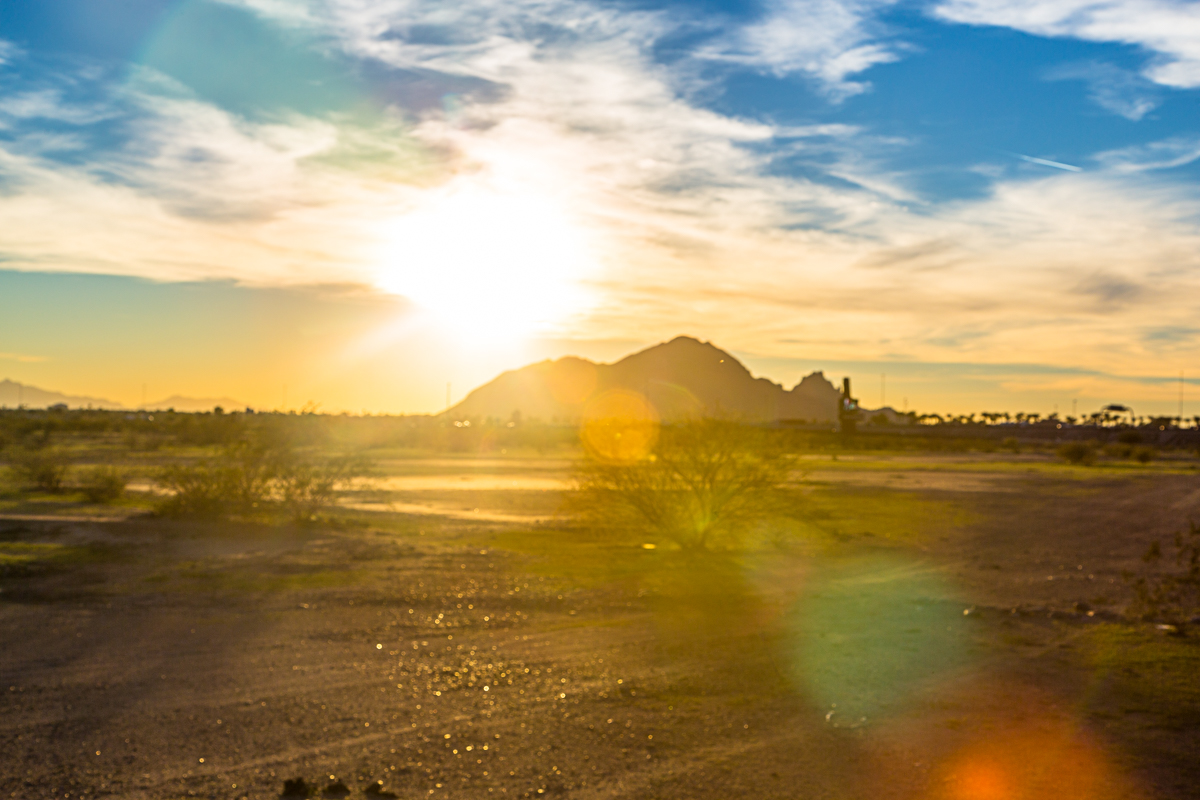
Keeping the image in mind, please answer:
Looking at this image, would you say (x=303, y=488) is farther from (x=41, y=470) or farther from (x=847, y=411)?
(x=847, y=411)

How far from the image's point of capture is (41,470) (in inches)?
1291

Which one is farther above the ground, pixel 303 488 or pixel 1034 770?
pixel 303 488

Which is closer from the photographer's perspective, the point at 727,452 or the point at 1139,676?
the point at 1139,676

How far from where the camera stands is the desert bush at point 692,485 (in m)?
21.6

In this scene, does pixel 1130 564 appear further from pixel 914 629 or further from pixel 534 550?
pixel 534 550

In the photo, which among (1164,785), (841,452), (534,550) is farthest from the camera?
(841,452)

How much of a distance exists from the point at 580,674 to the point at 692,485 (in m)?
11.8

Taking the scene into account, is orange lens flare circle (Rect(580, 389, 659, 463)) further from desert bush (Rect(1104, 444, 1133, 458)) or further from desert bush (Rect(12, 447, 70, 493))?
desert bush (Rect(1104, 444, 1133, 458))

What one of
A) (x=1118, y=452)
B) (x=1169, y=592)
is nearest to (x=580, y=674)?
(x=1169, y=592)

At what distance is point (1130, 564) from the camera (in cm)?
1919

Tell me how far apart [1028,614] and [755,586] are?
439cm

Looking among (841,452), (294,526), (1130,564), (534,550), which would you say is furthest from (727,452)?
(841,452)

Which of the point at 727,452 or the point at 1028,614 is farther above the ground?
the point at 727,452

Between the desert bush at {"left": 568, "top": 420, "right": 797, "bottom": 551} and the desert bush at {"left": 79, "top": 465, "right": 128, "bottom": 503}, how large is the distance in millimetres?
16349
